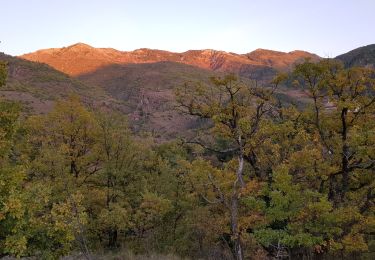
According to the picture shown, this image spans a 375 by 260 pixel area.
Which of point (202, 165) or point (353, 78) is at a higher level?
point (353, 78)

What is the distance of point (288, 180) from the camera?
16750 millimetres

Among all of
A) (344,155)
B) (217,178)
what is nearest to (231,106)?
(217,178)

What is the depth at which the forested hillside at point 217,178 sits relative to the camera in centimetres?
1371

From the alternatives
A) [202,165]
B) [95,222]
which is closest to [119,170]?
[95,222]

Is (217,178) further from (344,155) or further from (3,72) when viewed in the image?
(3,72)

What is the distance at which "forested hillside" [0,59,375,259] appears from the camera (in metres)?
13.7

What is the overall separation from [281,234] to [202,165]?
224 inches

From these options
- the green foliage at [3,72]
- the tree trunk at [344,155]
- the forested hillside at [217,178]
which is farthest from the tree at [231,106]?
the green foliage at [3,72]

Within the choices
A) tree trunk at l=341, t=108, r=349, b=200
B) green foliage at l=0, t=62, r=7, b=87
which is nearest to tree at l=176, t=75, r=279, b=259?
tree trunk at l=341, t=108, r=349, b=200

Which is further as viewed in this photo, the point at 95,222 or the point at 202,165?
the point at 95,222

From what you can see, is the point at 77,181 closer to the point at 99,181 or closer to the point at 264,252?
the point at 99,181

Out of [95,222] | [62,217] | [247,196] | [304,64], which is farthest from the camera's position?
[95,222]

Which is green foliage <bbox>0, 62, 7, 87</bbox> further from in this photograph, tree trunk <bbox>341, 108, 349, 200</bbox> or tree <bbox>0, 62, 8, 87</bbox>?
tree trunk <bbox>341, 108, 349, 200</bbox>

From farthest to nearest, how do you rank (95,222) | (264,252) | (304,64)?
(95,222)
(264,252)
(304,64)
